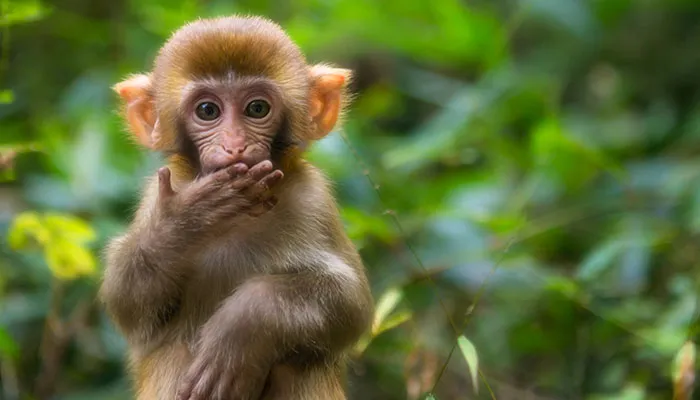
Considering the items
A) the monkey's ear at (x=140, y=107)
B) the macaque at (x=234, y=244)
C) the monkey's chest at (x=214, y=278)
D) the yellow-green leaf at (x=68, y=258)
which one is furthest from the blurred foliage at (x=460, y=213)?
the monkey's chest at (x=214, y=278)

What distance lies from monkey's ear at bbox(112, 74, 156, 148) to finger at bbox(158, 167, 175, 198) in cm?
50

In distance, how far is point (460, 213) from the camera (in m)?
6.47

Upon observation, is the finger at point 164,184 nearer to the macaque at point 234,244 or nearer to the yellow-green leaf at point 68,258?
the macaque at point 234,244

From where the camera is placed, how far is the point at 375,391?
6539 mm

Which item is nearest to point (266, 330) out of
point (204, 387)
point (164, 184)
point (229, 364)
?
point (229, 364)

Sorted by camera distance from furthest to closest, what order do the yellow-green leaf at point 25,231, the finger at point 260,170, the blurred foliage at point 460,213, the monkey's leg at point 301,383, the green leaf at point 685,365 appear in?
1. the blurred foliage at point 460,213
2. the yellow-green leaf at point 25,231
3. the green leaf at point 685,365
4. the monkey's leg at point 301,383
5. the finger at point 260,170

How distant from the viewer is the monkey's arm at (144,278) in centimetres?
373

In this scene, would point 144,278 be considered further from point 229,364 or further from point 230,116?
point 230,116

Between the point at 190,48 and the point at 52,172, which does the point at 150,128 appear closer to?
the point at 190,48

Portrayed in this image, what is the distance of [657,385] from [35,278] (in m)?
3.78

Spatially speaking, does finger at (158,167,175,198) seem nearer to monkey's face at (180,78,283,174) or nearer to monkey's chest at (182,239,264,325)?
monkey's face at (180,78,283,174)

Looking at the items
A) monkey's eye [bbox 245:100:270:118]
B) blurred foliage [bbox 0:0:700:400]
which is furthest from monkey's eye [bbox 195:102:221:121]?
blurred foliage [bbox 0:0:700:400]

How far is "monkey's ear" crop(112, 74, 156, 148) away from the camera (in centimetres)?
421

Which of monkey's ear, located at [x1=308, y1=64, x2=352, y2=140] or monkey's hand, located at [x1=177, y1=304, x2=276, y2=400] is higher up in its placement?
monkey's ear, located at [x1=308, y1=64, x2=352, y2=140]
